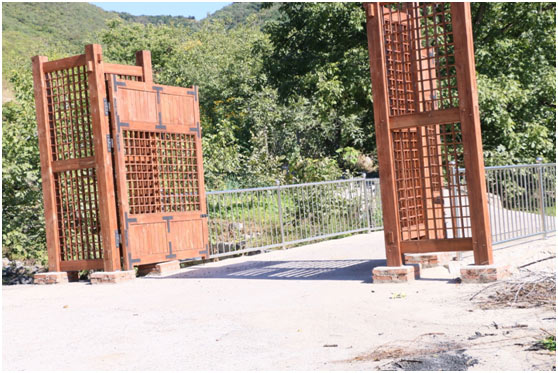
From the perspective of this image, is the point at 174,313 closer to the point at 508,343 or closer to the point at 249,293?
the point at 249,293

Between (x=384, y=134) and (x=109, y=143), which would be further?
(x=109, y=143)

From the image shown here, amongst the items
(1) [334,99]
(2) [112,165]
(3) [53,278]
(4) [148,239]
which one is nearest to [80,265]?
(3) [53,278]

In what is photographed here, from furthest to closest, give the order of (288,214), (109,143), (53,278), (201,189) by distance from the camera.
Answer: (288,214), (201,189), (53,278), (109,143)

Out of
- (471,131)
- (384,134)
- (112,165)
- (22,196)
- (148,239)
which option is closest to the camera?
(471,131)

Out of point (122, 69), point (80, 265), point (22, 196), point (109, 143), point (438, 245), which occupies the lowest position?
point (80, 265)

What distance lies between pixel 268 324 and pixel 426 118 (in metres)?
3.38

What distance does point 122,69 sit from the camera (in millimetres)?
11000

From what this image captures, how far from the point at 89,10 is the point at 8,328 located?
68107 mm

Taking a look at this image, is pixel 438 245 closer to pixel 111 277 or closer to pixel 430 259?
pixel 430 259

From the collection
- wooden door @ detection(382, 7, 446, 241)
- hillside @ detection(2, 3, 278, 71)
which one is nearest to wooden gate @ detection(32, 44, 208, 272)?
wooden door @ detection(382, 7, 446, 241)

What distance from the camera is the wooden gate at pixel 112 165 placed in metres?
10.5

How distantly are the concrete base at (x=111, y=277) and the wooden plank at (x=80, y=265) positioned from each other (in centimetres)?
23

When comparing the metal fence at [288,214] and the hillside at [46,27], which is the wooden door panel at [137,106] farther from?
the hillside at [46,27]

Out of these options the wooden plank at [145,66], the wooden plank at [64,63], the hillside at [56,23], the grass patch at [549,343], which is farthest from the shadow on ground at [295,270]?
the hillside at [56,23]
